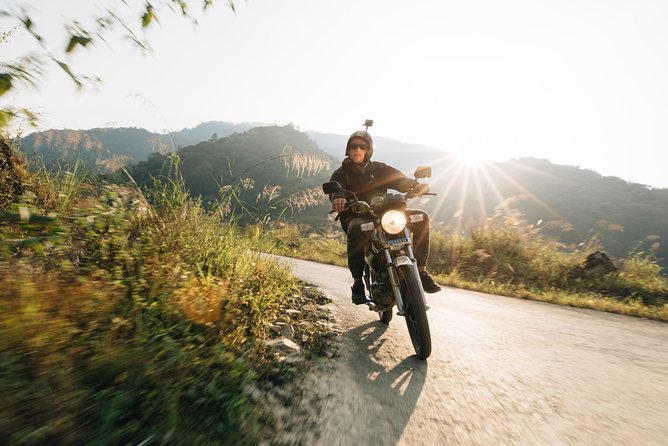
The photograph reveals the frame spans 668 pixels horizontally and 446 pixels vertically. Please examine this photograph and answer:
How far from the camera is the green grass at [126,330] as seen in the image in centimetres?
118

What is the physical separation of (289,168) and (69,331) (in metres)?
3.33

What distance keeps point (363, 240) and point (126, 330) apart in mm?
2129

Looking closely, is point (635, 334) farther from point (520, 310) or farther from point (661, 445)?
point (661, 445)

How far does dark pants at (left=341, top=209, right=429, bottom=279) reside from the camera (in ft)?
10.6

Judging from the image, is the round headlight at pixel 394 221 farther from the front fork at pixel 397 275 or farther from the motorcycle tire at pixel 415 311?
the motorcycle tire at pixel 415 311

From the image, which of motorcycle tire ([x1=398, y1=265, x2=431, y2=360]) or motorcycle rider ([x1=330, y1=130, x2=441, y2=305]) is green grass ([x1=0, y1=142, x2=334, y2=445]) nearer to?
motorcycle tire ([x1=398, y1=265, x2=431, y2=360])

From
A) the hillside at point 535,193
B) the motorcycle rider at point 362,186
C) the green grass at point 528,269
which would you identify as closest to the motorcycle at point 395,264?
the motorcycle rider at point 362,186

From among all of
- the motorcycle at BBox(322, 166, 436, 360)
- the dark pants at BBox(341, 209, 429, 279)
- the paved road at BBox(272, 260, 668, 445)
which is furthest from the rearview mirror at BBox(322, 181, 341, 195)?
the paved road at BBox(272, 260, 668, 445)

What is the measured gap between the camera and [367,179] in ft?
13.4

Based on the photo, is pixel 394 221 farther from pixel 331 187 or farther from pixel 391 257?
pixel 331 187

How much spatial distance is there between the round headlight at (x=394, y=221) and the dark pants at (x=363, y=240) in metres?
0.31

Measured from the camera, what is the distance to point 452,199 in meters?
61.7

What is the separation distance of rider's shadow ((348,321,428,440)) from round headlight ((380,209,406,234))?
3.24ft

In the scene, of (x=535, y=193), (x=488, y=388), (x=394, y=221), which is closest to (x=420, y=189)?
(x=394, y=221)
